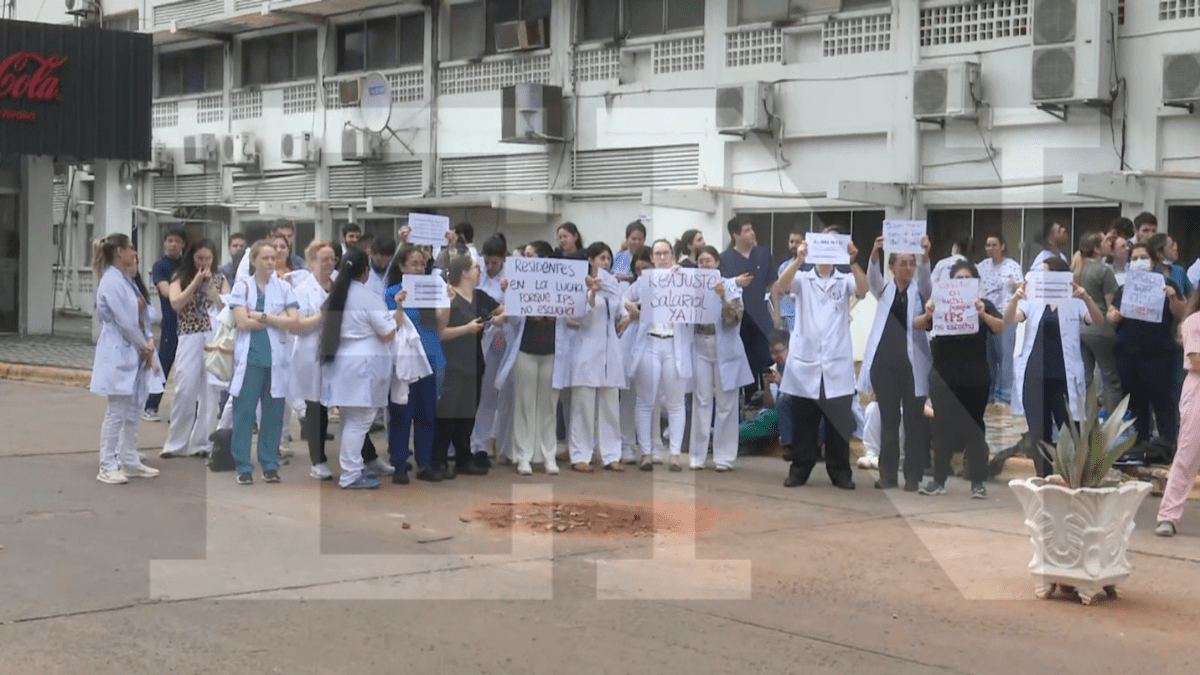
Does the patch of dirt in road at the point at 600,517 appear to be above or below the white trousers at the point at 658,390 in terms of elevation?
below

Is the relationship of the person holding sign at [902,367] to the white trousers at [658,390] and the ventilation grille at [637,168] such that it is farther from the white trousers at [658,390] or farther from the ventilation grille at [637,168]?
the ventilation grille at [637,168]

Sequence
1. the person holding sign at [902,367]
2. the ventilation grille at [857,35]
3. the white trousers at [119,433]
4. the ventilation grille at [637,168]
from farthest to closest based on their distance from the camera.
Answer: the ventilation grille at [637,168], the ventilation grille at [857,35], the person holding sign at [902,367], the white trousers at [119,433]

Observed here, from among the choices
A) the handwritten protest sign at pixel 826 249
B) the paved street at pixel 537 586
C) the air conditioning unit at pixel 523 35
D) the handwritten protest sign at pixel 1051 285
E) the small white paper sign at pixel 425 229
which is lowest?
the paved street at pixel 537 586

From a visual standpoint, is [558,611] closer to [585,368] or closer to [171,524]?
[171,524]

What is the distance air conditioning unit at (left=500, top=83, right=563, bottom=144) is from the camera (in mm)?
24750

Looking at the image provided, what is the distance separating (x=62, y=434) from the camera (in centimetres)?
1408

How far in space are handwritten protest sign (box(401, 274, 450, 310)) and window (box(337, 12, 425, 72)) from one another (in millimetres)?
17118

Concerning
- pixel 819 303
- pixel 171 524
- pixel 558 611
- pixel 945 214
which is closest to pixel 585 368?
pixel 819 303

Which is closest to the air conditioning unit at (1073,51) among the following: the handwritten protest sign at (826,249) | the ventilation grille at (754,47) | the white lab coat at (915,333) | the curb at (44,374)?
→ the ventilation grille at (754,47)

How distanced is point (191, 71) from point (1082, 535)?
29.3m

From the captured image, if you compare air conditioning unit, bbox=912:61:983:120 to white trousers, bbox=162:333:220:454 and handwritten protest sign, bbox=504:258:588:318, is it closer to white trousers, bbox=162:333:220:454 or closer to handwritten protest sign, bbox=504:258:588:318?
handwritten protest sign, bbox=504:258:588:318

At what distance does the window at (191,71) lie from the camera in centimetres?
3291

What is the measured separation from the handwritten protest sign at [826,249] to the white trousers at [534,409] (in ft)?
7.79

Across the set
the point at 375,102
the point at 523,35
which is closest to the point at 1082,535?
the point at 523,35
